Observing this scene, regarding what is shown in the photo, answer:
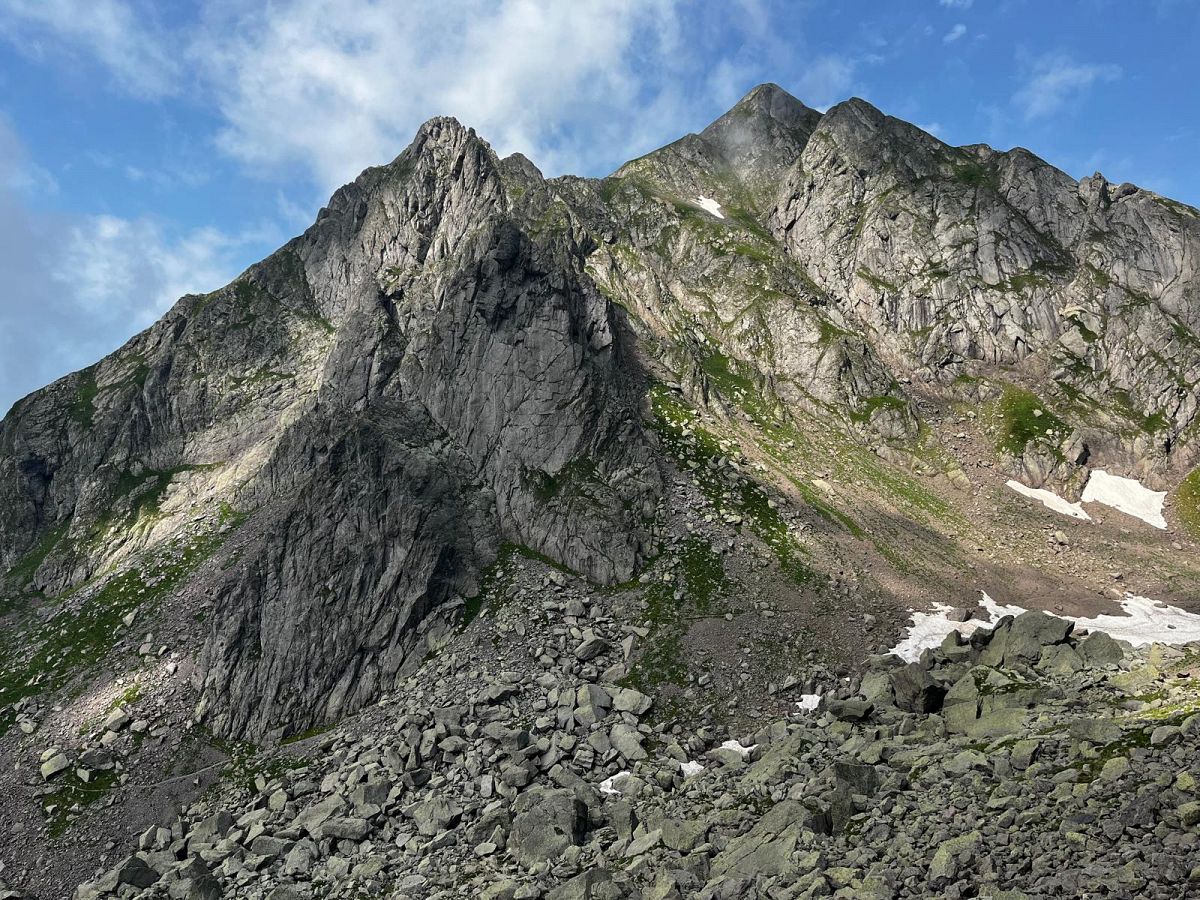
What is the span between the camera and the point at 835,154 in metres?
140

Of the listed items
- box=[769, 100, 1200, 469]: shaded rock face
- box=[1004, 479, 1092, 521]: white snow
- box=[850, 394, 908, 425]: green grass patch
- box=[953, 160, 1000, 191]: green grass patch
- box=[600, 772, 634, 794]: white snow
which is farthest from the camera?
box=[953, 160, 1000, 191]: green grass patch

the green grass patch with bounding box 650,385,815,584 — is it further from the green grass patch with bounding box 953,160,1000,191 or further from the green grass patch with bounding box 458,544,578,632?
the green grass patch with bounding box 953,160,1000,191

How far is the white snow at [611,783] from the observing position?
1581 inches

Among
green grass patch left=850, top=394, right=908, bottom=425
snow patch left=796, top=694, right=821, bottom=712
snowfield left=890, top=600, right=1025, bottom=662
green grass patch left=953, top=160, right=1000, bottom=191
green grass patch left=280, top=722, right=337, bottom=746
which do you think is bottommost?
snow patch left=796, top=694, right=821, bottom=712

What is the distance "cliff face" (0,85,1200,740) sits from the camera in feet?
222

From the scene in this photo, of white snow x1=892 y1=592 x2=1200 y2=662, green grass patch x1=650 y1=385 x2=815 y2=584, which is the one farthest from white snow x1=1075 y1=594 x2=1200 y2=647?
green grass patch x1=650 y1=385 x2=815 y2=584

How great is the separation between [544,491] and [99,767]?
145 ft

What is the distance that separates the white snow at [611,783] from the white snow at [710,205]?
13461cm

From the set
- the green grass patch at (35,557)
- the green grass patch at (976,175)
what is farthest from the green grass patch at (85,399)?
the green grass patch at (976,175)

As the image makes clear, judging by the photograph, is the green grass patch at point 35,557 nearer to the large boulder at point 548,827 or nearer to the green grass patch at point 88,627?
the green grass patch at point 88,627

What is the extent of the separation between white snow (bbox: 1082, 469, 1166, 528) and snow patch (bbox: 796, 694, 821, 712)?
190 feet

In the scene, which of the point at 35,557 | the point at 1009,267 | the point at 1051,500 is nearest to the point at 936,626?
the point at 1051,500

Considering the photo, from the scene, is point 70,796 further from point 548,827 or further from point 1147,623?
point 1147,623

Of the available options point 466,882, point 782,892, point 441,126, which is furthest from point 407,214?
point 782,892
